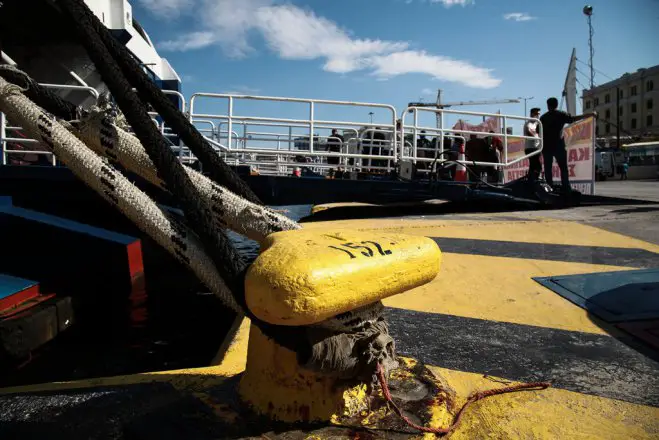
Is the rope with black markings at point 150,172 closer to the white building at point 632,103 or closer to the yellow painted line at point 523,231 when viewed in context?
the yellow painted line at point 523,231

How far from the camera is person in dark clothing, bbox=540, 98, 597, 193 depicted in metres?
7.99

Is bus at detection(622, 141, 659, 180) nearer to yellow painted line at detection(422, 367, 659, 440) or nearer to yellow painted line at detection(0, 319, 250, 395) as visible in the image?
yellow painted line at detection(422, 367, 659, 440)

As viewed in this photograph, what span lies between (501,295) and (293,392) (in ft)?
5.95

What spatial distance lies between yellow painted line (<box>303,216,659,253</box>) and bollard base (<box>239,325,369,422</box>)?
107 inches

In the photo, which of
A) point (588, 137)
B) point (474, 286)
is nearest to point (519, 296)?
point (474, 286)

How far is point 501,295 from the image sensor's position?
2789 mm

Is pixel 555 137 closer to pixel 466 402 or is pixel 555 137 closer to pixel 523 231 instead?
pixel 523 231

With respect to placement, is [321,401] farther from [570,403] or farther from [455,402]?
[570,403]

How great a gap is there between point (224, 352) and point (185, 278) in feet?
14.4

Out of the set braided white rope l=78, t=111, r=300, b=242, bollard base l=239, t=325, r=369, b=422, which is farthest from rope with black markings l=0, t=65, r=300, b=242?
bollard base l=239, t=325, r=369, b=422

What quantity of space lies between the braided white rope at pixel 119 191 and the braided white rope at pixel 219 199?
0.08 metres

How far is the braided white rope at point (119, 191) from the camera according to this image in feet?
4.78

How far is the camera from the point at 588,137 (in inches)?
358

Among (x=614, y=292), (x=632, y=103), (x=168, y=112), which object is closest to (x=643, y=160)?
(x=632, y=103)
